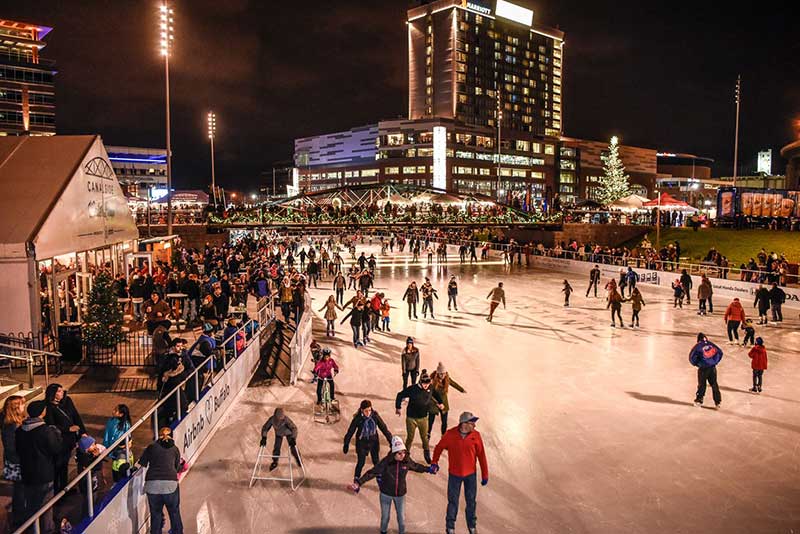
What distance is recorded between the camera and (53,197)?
13.4 m

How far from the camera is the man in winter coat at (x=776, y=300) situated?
1827 cm

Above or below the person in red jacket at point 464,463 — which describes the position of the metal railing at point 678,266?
above

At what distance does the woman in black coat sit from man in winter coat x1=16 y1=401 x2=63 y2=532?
27 cm

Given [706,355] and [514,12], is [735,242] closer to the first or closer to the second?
[706,355]

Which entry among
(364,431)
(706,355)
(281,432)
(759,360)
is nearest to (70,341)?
(281,432)

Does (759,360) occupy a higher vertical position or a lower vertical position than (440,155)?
lower

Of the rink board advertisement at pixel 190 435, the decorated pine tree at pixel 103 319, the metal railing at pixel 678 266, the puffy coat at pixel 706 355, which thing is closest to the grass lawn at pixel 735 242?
the metal railing at pixel 678 266

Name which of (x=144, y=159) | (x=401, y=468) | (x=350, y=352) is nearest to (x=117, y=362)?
(x=350, y=352)

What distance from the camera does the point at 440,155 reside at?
108062mm

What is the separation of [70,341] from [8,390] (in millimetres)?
2789

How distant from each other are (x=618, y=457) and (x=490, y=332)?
885cm

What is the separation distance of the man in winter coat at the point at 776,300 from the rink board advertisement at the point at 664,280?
2822 millimetres

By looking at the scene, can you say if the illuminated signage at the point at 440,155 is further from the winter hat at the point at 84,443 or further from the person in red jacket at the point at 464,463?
the winter hat at the point at 84,443

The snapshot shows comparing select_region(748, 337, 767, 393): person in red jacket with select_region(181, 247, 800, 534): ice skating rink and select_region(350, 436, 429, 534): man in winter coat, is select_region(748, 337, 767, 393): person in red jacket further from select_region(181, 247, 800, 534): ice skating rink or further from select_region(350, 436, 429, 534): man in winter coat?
select_region(350, 436, 429, 534): man in winter coat
